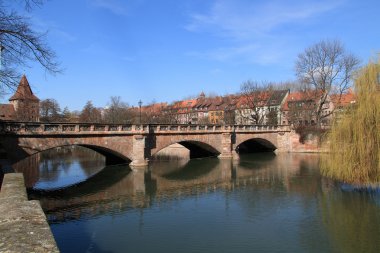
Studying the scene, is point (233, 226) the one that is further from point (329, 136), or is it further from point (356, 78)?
point (356, 78)

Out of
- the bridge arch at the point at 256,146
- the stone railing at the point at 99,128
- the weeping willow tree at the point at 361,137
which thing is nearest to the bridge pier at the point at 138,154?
the stone railing at the point at 99,128

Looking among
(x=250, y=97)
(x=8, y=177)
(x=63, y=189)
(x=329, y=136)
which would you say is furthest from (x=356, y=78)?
(x=250, y=97)

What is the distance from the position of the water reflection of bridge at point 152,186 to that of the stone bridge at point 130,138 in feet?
6.34

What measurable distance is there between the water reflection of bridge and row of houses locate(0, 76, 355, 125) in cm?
804

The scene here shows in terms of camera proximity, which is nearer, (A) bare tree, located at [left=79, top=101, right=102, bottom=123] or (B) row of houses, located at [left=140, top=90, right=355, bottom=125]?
(B) row of houses, located at [left=140, top=90, right=355, bottom=125]

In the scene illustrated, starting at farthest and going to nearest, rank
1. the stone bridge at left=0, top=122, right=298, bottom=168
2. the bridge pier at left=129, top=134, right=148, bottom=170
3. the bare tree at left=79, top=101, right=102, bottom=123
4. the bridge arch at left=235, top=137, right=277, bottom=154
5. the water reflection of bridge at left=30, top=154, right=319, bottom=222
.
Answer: the bare tree at left=79, top=101, right=102, bottom=123 → the bridge arch at left=235, top=137, right=277, bottom=154 → the bridge pier at left=129, top=134, right=148, bottom=170 → the stone bridge at left=0, top=122, right=298, bottom=168 → the water reflection of bridge at left=30, top=154, right=319, bottom=222

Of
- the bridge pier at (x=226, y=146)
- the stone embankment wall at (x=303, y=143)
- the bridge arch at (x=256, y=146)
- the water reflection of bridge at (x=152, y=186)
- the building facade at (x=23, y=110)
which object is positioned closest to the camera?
the water reflection of bridge at (x=152, y=186)

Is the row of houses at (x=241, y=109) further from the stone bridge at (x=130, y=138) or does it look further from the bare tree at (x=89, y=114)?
the bare tree at (x=89, y=114)

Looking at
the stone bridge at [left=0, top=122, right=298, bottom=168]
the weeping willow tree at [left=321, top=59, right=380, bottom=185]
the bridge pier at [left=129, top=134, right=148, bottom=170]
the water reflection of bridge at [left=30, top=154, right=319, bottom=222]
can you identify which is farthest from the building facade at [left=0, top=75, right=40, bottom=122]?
the weeping willow tree at [left=321, top=59, right=380, bottom=185]

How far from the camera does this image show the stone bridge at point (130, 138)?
23281 millimetres

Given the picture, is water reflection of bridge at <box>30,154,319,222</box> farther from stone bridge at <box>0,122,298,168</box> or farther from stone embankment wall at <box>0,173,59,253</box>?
stone embankment wall at <box>0,173,59,253</box>

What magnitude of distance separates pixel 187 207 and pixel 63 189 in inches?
376

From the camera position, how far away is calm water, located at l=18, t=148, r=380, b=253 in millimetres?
11945

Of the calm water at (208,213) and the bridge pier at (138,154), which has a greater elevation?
the bridge pier at (138,154)
